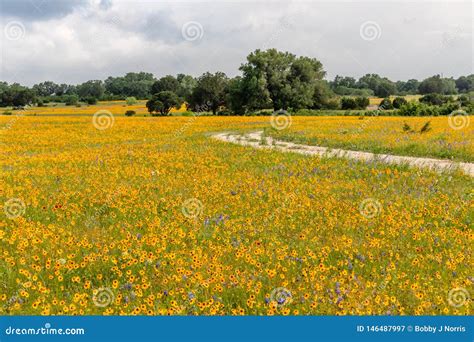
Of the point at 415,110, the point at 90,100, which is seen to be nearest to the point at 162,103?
the point at 90,100

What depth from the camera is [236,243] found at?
23.8 ft

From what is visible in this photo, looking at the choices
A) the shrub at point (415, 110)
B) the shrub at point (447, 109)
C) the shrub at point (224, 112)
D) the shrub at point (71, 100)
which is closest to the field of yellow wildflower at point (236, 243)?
the shrub at point (415, 110)

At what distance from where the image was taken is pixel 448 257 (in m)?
6.84

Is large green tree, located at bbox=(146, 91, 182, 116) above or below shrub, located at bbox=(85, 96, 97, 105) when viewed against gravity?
below

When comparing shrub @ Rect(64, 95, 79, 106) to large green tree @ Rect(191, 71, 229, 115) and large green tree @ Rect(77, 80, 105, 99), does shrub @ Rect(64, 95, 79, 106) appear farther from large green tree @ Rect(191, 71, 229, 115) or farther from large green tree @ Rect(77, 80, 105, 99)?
large green tree @ Rect(191, 71, 229, 115)

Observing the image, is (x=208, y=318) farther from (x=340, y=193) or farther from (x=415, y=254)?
(x=340, y=193)

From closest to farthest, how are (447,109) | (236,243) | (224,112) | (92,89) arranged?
1. (236,243)
2. (447,109)
3. (224,112)
4. (92,89)

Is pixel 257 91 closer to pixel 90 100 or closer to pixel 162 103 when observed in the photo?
pixel 162 103

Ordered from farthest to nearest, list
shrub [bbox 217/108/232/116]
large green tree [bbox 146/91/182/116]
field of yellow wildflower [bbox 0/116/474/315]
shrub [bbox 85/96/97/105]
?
shrub [bbox 85/96/97/105], shrub [bbox 217/108/232/116], large green tree [bbox 146/91/182/116], field of yellow wildflower [bbox 0/116/474/315]

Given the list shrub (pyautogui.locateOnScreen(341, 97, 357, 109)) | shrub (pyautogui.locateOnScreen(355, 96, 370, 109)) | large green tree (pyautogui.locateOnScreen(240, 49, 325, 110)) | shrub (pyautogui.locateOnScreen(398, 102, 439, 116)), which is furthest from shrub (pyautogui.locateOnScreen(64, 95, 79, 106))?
shrub (pyautogui.locateOnScreen(398, 102, 439, 116))

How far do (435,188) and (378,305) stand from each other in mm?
7598

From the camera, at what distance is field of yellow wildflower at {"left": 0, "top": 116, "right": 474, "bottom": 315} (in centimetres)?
537

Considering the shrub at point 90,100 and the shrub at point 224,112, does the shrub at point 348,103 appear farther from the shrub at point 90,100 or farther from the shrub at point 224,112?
the shrub at point 90,100

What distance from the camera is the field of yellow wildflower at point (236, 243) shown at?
537 centimetres
